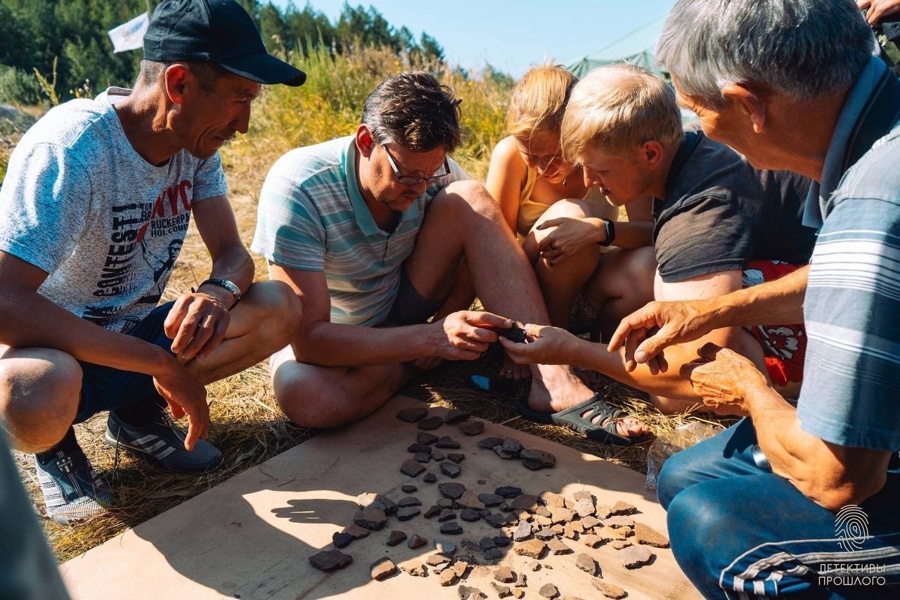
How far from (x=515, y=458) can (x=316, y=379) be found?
932 millimetres

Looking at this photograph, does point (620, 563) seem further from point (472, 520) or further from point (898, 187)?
point (898, 187)

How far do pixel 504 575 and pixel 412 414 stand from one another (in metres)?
1.16

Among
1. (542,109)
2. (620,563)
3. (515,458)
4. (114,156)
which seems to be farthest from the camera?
(542,109)

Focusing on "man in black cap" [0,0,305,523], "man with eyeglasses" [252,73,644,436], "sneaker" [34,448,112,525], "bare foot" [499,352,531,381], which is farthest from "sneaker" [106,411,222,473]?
"bare foot" [499,352,531,381]

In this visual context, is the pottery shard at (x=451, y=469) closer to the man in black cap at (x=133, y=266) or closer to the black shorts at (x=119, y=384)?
the man in black cap at (x=133, y=266)

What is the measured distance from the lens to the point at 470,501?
110 inches

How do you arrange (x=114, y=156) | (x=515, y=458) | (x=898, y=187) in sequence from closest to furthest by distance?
(x=898, y=187), (x=114, y=156), (x=515, y=458)

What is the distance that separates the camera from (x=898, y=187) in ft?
4.78

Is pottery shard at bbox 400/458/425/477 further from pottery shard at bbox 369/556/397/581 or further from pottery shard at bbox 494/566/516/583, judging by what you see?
pottery shard at bbox 494/566/516/583

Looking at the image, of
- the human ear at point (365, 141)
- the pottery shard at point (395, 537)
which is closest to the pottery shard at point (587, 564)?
the pottery shard at point (395, 537)

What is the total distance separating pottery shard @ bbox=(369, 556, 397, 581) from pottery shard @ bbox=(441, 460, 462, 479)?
584 millimetres

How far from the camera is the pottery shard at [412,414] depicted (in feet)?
11.2

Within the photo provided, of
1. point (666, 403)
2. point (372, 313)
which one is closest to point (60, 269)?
point (372, 313)

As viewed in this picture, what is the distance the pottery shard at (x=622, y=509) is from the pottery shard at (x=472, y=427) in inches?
30.4
